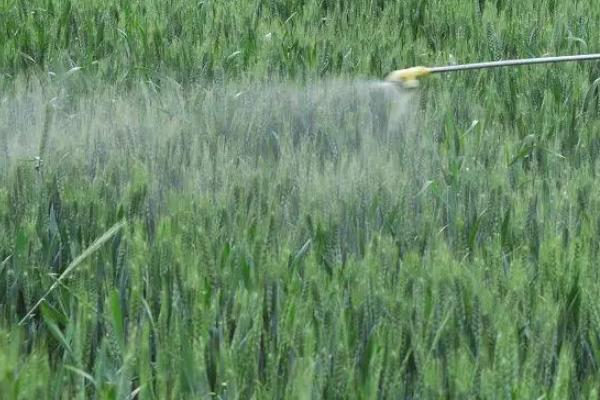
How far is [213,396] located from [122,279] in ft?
1.33

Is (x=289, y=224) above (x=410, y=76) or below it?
below

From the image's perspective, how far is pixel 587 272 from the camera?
173 centimetres

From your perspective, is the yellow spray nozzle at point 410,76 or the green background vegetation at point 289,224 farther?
the yellow spray nozzle at point 410,76

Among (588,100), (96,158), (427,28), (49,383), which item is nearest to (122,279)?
(49,383)

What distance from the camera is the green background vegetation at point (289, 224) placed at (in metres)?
1.40

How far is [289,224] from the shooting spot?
1915 mm

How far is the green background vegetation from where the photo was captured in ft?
4.61

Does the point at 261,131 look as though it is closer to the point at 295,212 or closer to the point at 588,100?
the point at 295,212

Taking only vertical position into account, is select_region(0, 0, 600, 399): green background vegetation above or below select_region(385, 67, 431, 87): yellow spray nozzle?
below

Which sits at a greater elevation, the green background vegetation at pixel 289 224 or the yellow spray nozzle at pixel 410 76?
the yellow spray nozzle at pixel 410 76

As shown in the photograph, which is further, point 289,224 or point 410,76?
point 410,76

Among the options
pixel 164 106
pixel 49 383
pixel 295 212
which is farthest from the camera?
pixel 164 106

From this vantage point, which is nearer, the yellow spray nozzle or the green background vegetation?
the green background vegetation

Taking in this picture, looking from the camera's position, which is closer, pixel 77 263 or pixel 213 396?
pixel 213 396
